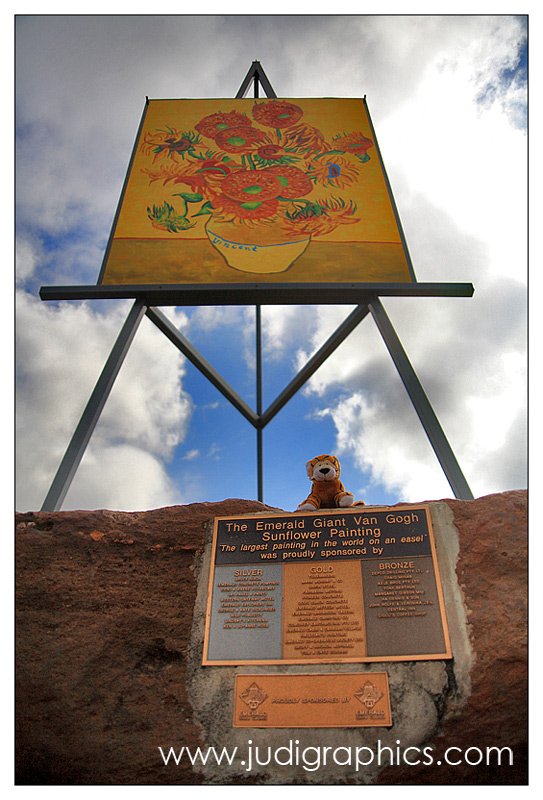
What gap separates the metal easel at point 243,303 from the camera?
5.28m

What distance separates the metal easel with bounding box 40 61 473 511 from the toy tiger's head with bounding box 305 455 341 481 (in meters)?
1.07

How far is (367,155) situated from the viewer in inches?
301

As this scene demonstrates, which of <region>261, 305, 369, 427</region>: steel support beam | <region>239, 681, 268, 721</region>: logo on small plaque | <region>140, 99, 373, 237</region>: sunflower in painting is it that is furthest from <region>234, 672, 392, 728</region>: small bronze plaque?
<region>140, 99, 373, 237</region>: sunflower in painting

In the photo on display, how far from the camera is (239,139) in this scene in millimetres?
7723

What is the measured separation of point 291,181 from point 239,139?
1.16 m

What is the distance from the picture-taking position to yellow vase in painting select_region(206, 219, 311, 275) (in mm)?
6566

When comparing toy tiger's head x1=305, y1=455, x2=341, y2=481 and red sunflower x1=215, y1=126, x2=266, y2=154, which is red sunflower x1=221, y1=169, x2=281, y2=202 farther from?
toy tiger's head x1=305, y1=455, x2=341, y2=481

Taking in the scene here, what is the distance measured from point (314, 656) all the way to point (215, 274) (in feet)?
14.8

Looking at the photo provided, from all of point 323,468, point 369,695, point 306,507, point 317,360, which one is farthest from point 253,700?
point 317,360

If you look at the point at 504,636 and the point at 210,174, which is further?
the point at 210,174

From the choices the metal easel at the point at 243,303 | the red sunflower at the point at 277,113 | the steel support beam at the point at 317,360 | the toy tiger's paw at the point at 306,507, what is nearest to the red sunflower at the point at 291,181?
the red sunflower at the point at 277,113

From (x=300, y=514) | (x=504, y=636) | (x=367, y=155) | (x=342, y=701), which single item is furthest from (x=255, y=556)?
(x=367, y=155)

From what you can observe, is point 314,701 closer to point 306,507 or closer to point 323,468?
point 306,507

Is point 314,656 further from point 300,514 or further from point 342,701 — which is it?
point 300,514
